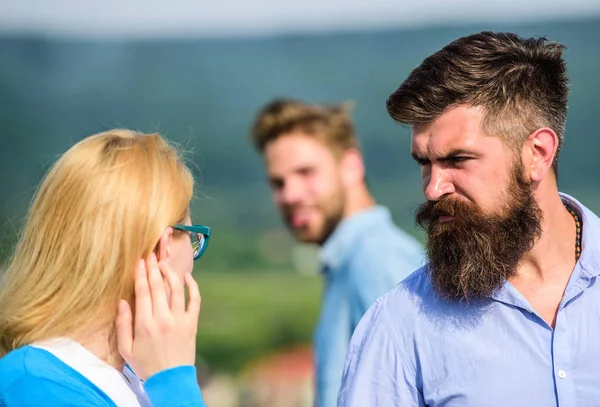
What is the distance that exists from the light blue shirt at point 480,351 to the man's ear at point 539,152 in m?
0.22

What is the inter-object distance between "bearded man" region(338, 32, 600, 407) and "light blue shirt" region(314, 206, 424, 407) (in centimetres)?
156

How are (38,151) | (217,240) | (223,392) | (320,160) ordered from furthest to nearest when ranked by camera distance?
1. (38,151)
2. (217,240)
3. (223,392)
4. (320,160)

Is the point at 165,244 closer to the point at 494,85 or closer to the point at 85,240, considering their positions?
the point at 85,240

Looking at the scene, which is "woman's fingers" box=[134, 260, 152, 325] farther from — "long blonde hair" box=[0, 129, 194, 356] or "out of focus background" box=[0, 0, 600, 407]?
"out of focus background" box=[0, 0, 600, 407]

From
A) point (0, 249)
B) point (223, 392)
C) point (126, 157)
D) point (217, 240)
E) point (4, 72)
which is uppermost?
point (4, 72)

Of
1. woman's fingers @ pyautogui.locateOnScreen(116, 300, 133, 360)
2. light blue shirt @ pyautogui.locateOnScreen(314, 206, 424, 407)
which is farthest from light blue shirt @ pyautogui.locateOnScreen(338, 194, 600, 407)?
light blue shirt @ pyautogui.locateOnScreen(314, 206, 424, 407)

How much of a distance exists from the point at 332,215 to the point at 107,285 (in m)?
2.54

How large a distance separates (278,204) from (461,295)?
2.61m

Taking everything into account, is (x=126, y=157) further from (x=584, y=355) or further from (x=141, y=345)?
(x=584, y=355)

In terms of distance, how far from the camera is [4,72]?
8922 millimetres

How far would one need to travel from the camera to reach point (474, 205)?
2.14 metres

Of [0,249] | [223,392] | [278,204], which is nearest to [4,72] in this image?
[223,392]

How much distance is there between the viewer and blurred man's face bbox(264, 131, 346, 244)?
4.53m

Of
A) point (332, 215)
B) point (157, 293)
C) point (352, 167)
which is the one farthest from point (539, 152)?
point (352, 167)
